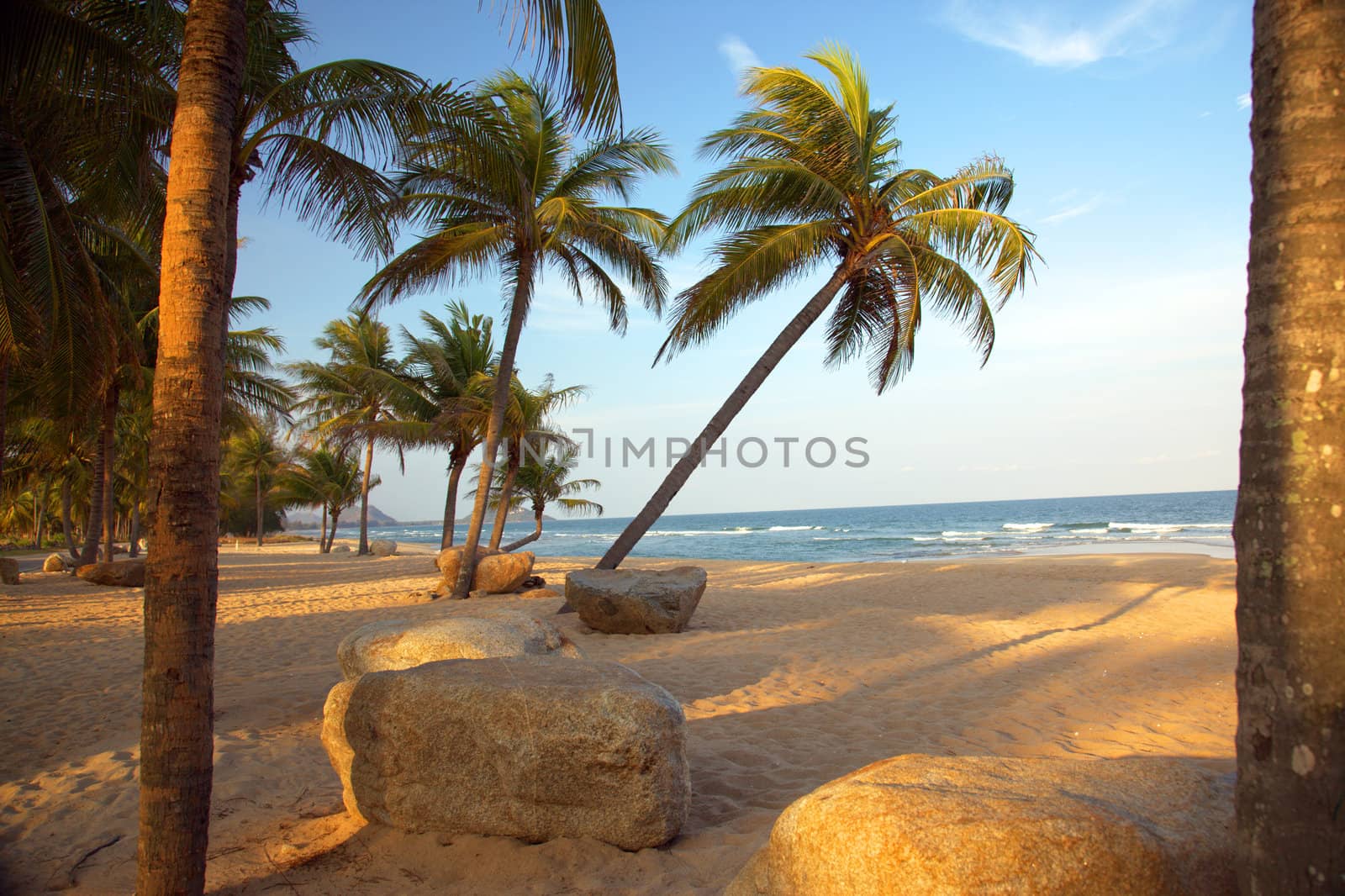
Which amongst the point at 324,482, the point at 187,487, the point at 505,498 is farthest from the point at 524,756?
the point at 324,482

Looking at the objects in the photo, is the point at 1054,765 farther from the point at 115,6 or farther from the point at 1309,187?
the point at 115,6

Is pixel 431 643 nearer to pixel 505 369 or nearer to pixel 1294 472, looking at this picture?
pixel 1294 472

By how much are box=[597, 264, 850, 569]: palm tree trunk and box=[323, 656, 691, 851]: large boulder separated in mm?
6436

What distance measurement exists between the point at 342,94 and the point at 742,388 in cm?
632

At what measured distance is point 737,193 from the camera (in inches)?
414

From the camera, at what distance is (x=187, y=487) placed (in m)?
2.83

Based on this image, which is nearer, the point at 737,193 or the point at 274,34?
the point at 274,34

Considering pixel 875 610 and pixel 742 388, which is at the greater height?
pixel 742 388

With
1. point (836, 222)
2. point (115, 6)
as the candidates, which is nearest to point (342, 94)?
point (115, 6)

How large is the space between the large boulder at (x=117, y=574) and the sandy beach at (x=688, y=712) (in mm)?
2372

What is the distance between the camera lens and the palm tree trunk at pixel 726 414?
10.0m

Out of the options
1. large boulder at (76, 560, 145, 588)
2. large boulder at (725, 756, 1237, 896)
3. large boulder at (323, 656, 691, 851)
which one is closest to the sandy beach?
large boulder at (323, 656, 691, 851)

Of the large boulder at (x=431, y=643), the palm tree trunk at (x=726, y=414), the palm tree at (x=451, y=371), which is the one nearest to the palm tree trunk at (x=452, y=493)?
the palm tree at (x=451, y=371)

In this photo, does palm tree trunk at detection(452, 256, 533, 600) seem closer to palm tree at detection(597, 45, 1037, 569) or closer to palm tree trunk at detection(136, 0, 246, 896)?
palm tree at detection(597, 45, 1037, 569)
